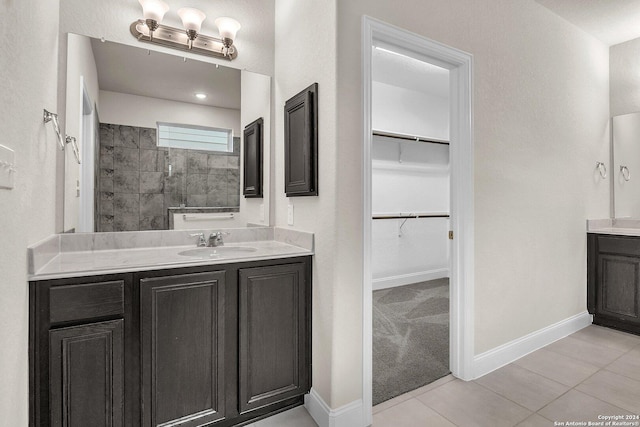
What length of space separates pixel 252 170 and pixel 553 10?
2896 mm

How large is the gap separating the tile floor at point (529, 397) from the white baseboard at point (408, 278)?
202cm

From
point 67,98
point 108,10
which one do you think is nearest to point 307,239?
point 67,98

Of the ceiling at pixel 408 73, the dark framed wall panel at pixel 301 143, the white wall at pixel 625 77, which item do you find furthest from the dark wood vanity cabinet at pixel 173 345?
the white wall at pixel 625 77

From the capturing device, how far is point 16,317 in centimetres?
104

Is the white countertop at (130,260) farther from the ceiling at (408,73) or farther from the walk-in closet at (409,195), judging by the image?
the ceiling at (408,73)

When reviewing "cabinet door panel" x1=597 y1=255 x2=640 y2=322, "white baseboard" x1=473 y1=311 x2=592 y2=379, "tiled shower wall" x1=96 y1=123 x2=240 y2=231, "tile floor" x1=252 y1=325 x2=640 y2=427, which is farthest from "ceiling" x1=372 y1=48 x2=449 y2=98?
"tile floor" x1=252 y1=325 x2=640 y2=427

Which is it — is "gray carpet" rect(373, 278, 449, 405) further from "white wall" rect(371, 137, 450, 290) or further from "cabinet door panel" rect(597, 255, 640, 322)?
"cabinet door panel" rect(597, 255, 640, 322)

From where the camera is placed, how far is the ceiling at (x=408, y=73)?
3.49 metres

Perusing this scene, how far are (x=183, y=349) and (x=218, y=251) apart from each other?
633 millimetres

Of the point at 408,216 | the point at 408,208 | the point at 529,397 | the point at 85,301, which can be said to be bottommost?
the point at 529,397

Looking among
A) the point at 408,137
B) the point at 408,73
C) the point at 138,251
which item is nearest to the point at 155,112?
the point at 138,251

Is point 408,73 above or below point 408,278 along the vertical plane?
above

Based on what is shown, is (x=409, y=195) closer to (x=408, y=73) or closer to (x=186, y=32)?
(x=408, y=73)

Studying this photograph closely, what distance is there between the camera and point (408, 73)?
389cm
